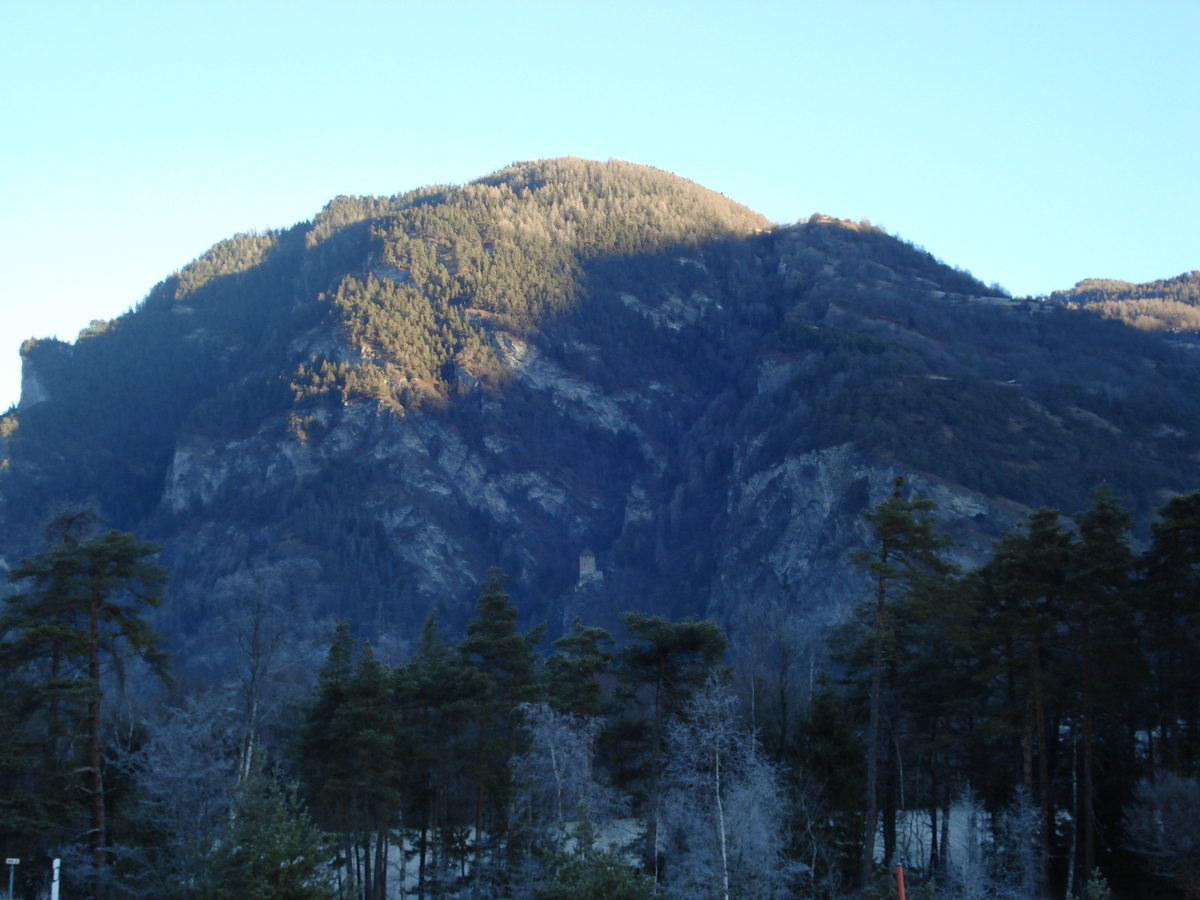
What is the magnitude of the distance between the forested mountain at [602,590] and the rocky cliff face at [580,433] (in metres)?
0.70

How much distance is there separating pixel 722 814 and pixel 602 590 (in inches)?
4841

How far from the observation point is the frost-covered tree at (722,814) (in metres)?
25.8

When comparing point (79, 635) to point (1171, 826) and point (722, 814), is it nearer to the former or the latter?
point (722, 814)

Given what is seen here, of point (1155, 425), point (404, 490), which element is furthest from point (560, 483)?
point (1155, 425)

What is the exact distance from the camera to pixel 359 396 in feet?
516

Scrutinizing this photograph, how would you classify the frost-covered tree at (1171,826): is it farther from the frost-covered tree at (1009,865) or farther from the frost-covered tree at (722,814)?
the frost-covered tree at (722,814)

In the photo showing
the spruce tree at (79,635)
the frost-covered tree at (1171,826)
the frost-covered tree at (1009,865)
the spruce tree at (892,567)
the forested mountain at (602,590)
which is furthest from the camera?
the spruce tree at (892,567)

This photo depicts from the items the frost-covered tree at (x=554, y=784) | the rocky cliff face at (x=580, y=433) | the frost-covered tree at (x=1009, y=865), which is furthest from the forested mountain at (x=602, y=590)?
the rocky cliff face at (x=580, y=433)

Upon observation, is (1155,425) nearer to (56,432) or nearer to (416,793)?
(416,793)

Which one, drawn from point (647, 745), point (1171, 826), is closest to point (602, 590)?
point (647, 745)

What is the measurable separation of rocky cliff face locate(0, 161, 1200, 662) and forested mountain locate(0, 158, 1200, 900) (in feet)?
2.29

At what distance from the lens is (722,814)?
2694cm

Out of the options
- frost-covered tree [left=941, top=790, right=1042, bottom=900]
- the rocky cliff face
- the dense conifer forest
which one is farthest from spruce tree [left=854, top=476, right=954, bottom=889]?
the rocky cliff face

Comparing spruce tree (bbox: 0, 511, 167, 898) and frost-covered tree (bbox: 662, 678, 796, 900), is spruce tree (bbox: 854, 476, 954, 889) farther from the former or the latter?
spruce tree (bbox: 0, 511, 167, 898)
